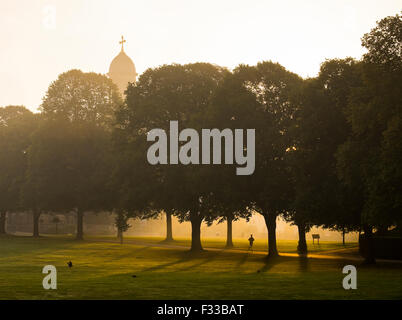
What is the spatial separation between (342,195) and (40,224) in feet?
260

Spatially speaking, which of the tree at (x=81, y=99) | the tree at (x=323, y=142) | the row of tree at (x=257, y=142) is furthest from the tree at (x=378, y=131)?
the tree at (x=81, y=99)

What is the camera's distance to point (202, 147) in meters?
45.8

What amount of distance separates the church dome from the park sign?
322 ft

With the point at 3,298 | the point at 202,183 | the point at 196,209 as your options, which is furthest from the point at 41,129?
the point at 3,298

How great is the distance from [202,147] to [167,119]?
7.38m

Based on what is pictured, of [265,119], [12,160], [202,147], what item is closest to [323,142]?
[265,119]

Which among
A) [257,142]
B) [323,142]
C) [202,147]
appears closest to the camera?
[323,142]

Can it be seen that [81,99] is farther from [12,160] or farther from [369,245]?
[369,245]

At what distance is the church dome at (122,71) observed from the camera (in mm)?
146750

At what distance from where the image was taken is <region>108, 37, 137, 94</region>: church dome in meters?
147

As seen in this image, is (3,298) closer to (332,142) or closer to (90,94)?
(332,142)

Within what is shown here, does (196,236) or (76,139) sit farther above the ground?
(76,139)

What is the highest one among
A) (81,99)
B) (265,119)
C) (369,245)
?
(81,99)
